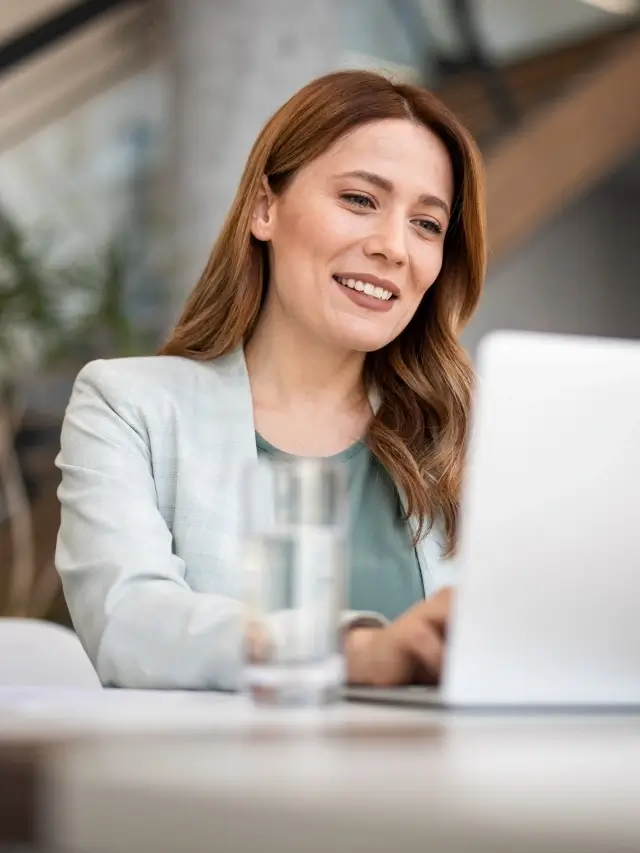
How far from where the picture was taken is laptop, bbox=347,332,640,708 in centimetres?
78

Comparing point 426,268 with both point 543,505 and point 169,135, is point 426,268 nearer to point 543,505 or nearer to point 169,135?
point 543,505

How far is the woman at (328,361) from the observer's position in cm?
169

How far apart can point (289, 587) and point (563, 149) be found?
392 centimetres

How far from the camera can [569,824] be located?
1.28ft

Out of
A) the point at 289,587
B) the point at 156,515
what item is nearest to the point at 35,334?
the point at 156,515

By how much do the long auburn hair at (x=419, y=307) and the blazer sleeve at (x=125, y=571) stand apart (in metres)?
0.24

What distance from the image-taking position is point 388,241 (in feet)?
6.07

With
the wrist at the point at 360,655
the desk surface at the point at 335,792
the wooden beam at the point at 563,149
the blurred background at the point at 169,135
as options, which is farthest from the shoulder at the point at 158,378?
the wooden beam at the point at 563,149

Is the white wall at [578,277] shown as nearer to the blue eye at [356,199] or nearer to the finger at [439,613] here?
the blue eye at [356,199]

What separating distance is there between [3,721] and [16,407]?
3.73 meters

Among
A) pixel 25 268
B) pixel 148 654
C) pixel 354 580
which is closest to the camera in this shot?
pixel 148 654

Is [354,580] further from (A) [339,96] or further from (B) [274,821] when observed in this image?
(B) [274,821]

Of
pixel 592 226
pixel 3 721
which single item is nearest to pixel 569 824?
pixel 3 721

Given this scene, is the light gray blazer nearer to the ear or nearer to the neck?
the neck
